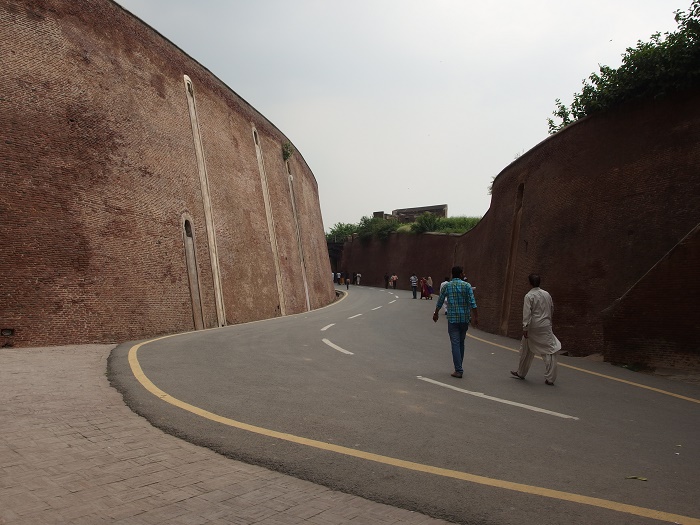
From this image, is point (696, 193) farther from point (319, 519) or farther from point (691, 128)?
point (319, 519)

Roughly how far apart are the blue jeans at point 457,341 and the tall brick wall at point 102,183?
30.6 feet

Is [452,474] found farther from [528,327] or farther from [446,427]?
[528,327]

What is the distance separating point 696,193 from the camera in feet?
37.2

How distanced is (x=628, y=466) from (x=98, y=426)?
5075mm

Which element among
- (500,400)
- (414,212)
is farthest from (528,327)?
(414,212)

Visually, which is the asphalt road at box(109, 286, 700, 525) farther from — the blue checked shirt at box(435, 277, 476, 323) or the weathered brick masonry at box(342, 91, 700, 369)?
the weathered brick masonry at box(342, 91, 700, 369)

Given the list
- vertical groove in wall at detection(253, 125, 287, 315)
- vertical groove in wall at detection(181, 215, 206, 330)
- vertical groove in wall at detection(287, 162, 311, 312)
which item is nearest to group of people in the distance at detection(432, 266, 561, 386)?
vertical groove in wall at detection(181, 215, 206, 330)

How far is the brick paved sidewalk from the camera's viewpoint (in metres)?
3.57

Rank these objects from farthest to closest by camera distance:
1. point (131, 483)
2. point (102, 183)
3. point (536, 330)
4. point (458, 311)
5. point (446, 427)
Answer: point (102, 183) → point (458, 311) → point (536, 330) → point (446, 427) → point (131, 483)

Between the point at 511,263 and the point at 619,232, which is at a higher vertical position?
the point at 619,232

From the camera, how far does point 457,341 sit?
30.3 feet

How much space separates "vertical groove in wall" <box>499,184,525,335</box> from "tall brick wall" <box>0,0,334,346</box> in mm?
10606

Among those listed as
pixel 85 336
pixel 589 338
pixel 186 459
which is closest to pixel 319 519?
pixel 186 459

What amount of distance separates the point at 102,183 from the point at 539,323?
484 inches
